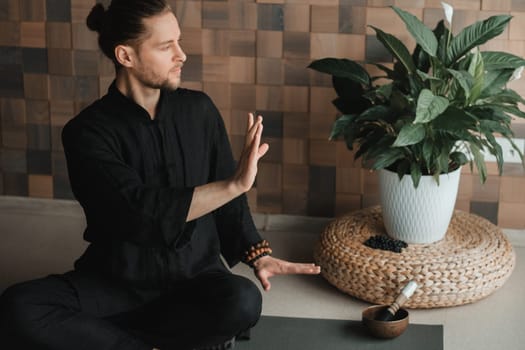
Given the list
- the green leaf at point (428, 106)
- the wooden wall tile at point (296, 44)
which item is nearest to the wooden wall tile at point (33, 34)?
the wooden wall tile at point (296, 44)

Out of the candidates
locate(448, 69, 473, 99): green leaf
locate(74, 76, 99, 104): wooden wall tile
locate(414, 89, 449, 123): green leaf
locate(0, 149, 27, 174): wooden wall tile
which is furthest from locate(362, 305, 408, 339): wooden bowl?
locate(0, 149, 27, 174): wooden wall tile

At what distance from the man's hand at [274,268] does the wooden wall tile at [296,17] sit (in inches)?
45.2

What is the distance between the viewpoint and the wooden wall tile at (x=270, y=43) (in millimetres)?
3352

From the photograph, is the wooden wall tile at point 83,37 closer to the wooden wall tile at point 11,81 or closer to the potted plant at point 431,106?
the wooden wall tile at point 11,81

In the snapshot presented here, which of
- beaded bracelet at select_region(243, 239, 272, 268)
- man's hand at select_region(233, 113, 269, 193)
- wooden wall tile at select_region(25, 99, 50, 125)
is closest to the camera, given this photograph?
man's hand at select_region(233, 113, 269, 193)

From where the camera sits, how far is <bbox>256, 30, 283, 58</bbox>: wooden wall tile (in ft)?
11.0

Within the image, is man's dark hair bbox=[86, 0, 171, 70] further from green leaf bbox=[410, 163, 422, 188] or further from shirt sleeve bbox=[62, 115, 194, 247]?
green leaf bbox=[410, 163, 422, 188]

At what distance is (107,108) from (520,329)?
1388mm

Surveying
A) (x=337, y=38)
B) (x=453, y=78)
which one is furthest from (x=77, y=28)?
(x=453, y=78)

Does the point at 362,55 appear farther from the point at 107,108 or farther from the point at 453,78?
the point at 107,108

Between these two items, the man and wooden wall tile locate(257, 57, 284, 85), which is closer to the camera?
the man

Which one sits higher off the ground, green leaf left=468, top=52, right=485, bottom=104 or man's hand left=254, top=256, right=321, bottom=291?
green leaf left=468, top=52, right=485, bottom=104

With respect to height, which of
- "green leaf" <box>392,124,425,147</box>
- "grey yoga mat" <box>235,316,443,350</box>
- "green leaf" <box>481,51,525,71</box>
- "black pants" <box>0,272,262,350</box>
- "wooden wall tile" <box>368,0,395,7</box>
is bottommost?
"grey yoga mat" <box>235,316,443,350</box>

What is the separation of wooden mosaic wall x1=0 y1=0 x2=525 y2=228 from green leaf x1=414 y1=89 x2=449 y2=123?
0.64m
